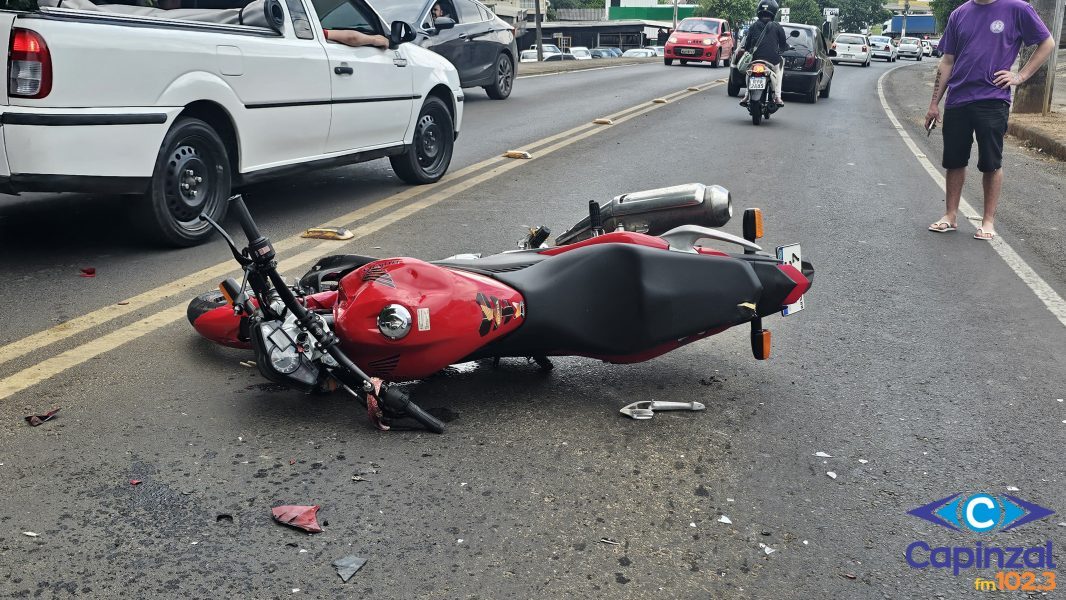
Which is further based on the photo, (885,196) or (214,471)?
(885,196)

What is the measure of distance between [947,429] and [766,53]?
41.0 ft

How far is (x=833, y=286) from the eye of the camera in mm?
5863

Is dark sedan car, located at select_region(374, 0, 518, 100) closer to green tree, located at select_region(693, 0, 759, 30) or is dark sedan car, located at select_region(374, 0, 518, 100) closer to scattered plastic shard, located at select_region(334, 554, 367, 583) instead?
scattered plastic shard, located at select_region(334, 554, 367, 583)

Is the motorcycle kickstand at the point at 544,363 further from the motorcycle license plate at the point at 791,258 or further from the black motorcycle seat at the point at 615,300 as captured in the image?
the motorcycle license plate at the point at 791,258

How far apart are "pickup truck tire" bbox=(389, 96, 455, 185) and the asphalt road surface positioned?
2251mm

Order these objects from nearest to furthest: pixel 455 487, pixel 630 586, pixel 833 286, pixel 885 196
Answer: pixel 630 586, pixel 455 487, pixel 833 286, pixel 885 196

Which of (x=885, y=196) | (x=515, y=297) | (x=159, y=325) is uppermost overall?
(x=515, y=297)

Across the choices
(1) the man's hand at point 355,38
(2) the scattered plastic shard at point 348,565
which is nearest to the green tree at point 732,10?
(1) the man's hand at point 355,38

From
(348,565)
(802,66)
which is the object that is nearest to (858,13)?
(802,66)

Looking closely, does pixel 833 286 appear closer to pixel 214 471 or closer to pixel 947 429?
pixel 947 429

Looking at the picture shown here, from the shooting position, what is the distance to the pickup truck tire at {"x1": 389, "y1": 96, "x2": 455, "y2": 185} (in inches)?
341

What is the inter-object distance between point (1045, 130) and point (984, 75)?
8635 mm

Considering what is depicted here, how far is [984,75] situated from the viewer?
280 inches

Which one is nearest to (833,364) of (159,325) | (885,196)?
(159,325)
